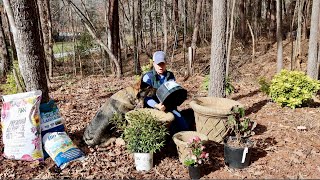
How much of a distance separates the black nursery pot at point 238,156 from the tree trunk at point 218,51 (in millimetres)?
1555

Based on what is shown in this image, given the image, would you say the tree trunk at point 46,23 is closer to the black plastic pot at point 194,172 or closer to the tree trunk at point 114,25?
the tree trunk at point 114,25

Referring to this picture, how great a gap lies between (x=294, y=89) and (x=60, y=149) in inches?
151

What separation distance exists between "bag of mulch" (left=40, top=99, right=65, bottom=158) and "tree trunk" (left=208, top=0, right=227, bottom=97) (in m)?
2.41

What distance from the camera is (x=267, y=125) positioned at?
14.8 ft

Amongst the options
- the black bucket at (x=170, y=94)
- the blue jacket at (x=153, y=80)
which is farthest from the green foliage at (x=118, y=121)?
the black bucket at (x=170, y=94)

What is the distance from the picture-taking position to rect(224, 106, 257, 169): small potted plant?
10.8ft

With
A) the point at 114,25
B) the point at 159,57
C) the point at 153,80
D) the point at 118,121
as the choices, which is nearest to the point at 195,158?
the point at 118,121

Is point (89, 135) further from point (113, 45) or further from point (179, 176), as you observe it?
point (113, 45)

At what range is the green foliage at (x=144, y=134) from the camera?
3.32 meters

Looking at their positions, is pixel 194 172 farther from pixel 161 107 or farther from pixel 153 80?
pixel 153 80

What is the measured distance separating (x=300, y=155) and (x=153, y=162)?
1.76 metres

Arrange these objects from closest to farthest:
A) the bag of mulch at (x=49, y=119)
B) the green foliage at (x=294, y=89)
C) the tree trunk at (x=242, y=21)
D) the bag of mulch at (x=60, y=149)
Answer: the bag of mulch at (x=60, y=149) < the bag of mulch at (x=49, y=119) < the green foliage at (x=294, y=89) < the tree trunk at (x=242, y=21)

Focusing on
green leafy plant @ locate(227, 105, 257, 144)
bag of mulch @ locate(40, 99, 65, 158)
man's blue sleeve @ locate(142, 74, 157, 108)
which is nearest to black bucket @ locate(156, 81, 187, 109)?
man's blue sleeve @ locate(142, 74, 157, 108)

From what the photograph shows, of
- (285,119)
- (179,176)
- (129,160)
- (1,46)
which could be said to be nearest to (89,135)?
(129,160)
